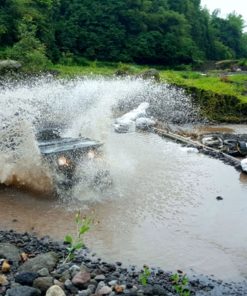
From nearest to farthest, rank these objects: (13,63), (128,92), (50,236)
→ (50,236)
(128,92)
(13,63)

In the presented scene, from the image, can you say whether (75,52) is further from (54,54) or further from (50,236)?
(50,236)

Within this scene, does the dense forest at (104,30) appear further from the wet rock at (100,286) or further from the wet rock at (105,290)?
the wet rock at (105,290)

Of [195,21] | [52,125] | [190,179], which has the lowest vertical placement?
[190,179]

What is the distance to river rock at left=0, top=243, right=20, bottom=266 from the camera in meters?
7.28

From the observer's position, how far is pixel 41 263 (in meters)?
7.08

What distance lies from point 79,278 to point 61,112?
14089mm

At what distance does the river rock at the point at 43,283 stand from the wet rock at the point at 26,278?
0.09m

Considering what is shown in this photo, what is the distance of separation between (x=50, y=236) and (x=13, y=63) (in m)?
24.7

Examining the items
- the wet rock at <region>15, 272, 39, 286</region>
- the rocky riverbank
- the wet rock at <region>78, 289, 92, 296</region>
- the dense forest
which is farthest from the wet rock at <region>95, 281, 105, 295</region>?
the dense forest

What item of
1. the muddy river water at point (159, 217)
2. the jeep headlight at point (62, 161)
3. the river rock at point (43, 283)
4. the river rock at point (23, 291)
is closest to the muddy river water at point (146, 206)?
the muddy river water at point (159, 217)

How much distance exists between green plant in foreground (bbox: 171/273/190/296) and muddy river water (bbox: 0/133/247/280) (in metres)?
0.45

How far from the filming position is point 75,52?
50.1 meters

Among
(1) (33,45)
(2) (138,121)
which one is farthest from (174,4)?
(2) (138,121)

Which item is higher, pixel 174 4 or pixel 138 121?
pixel 174 4
